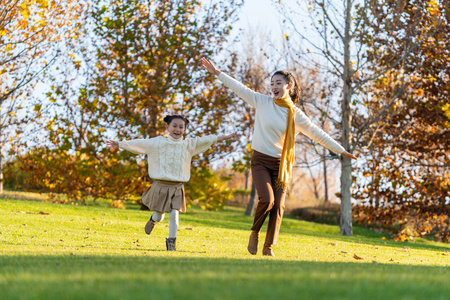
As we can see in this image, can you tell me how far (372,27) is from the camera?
53.4ft

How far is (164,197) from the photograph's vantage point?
23.8 ft

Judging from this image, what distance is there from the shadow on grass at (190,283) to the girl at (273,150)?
2.40 meters

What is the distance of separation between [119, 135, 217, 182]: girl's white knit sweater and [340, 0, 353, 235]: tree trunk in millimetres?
9485

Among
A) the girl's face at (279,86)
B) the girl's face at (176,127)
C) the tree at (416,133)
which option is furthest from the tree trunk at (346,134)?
the girl's face at (176,127)

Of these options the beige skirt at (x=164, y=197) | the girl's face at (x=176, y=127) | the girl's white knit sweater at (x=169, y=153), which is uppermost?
the girl's face at (x=176, y=127)

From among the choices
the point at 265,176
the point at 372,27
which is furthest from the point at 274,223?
the point at 372,27

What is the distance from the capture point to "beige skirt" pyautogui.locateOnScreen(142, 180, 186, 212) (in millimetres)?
7191

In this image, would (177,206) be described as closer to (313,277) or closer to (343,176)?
(313,277)

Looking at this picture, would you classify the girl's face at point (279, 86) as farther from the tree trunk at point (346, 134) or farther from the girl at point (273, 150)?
the tree trunk at point (346, 134)

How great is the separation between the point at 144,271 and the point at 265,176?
3.06 meters

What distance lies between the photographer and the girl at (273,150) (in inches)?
264

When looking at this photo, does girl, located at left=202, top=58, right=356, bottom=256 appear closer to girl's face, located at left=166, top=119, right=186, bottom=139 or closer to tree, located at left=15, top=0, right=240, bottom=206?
girl's face, located at left=166, top=119, right=186, bottom=139

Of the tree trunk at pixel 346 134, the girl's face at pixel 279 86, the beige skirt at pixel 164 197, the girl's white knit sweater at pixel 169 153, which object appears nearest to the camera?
the girl's face at pixel 279 86

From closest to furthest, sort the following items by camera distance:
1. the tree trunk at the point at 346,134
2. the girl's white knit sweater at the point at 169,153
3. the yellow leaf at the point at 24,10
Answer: the girl's white knit sweater at the point at 169,153 < the yellow leaf at the point at 24,10 < the tree trunk at the point at 346,134
